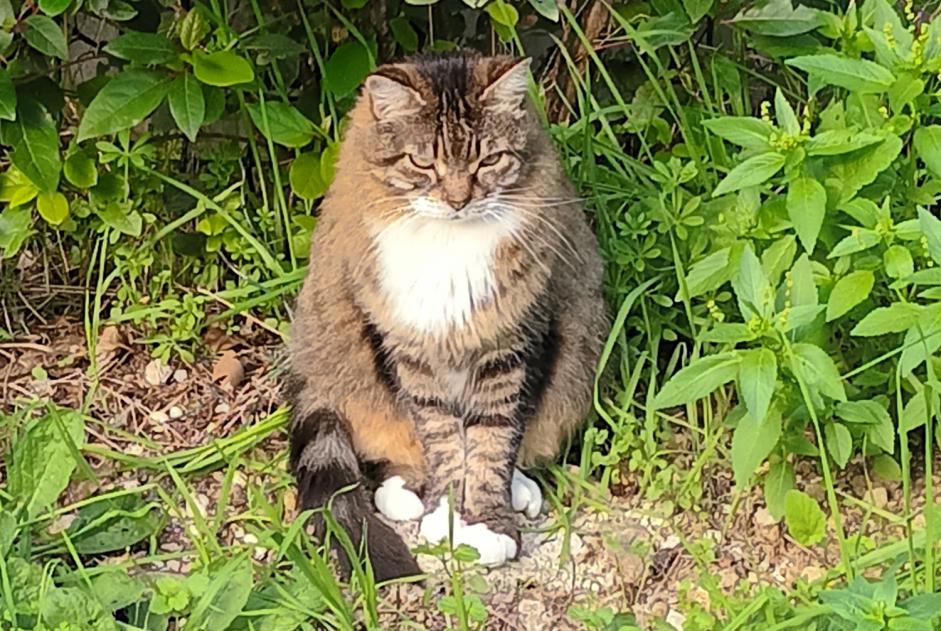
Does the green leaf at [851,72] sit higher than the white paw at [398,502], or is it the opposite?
the green leaf at [851,72]

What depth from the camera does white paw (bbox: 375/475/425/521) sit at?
2.43m

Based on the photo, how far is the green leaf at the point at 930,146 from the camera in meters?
2.04

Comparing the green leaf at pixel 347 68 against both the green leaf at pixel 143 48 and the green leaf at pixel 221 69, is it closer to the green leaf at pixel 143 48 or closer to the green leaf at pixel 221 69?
the green leaf at pixel 221 69

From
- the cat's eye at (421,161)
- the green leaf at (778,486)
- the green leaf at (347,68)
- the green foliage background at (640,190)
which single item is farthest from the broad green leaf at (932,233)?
the green leaf at (347,68)

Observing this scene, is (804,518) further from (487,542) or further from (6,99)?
(6,99)

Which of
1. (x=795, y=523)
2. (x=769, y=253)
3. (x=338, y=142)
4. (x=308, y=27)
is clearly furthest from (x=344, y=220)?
(x=795, y=523)

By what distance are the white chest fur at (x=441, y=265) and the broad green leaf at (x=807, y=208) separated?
45 cm

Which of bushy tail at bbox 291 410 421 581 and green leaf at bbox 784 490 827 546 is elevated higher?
green leaf at bbox 784 490 827 546

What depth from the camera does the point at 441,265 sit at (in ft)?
7.38

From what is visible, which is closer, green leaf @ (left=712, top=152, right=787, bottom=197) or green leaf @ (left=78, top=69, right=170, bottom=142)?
green leaf @ (left=712, top=152, right=787, bottom=197)

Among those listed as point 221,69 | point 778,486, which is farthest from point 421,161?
point 778,486

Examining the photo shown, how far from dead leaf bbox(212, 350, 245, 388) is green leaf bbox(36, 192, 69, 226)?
0.42 m

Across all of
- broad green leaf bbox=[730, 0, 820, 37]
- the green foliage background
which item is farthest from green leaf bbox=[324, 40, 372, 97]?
broad green leaf bbox=[730, 0, 820, 37]

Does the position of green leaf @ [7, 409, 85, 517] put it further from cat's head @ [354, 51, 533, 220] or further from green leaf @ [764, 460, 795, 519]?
green leaf @ [764, 460, 795, 519]
